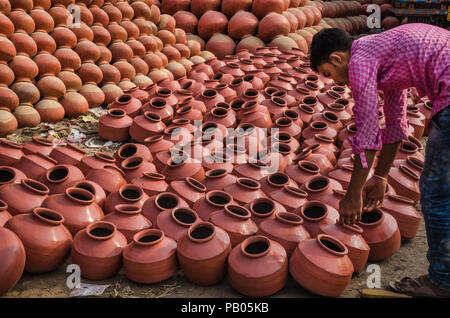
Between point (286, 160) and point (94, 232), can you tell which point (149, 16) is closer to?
point (286, 160)

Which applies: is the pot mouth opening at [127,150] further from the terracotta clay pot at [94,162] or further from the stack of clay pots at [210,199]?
the terracotta clay pot at [94,162]

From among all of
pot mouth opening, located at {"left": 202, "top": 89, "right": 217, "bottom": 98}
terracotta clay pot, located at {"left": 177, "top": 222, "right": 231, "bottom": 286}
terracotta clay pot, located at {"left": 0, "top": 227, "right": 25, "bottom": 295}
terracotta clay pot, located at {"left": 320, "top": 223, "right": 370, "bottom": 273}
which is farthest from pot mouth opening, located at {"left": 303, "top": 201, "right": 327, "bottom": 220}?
pot mouth opening, located at {"left": 202, "top": 89, "right": 217, "bottom": 98}

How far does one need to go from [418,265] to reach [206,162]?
1992 mm

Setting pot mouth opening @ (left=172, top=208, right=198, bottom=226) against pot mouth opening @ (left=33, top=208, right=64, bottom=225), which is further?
pot mouth opening @ (left=172, top=208, right=198, bottom=226)

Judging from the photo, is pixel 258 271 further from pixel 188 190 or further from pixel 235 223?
pixel 188 190

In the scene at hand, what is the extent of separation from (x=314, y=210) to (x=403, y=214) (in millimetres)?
719

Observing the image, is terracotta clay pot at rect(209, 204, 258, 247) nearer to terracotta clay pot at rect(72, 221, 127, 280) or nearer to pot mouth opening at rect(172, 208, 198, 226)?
pot mouth opening at rect(172, 208, 198, 226)

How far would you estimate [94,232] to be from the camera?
3090mm

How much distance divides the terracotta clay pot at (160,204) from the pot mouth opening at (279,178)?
0.82 m

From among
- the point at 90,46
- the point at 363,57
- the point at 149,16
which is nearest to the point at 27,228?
the point at 363,57

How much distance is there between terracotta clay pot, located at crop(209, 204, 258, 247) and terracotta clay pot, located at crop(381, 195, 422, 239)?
44.0 inches

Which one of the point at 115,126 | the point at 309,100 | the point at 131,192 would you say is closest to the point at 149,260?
the point at 131,192

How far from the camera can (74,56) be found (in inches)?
227

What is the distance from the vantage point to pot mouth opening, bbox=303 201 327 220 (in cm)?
326
